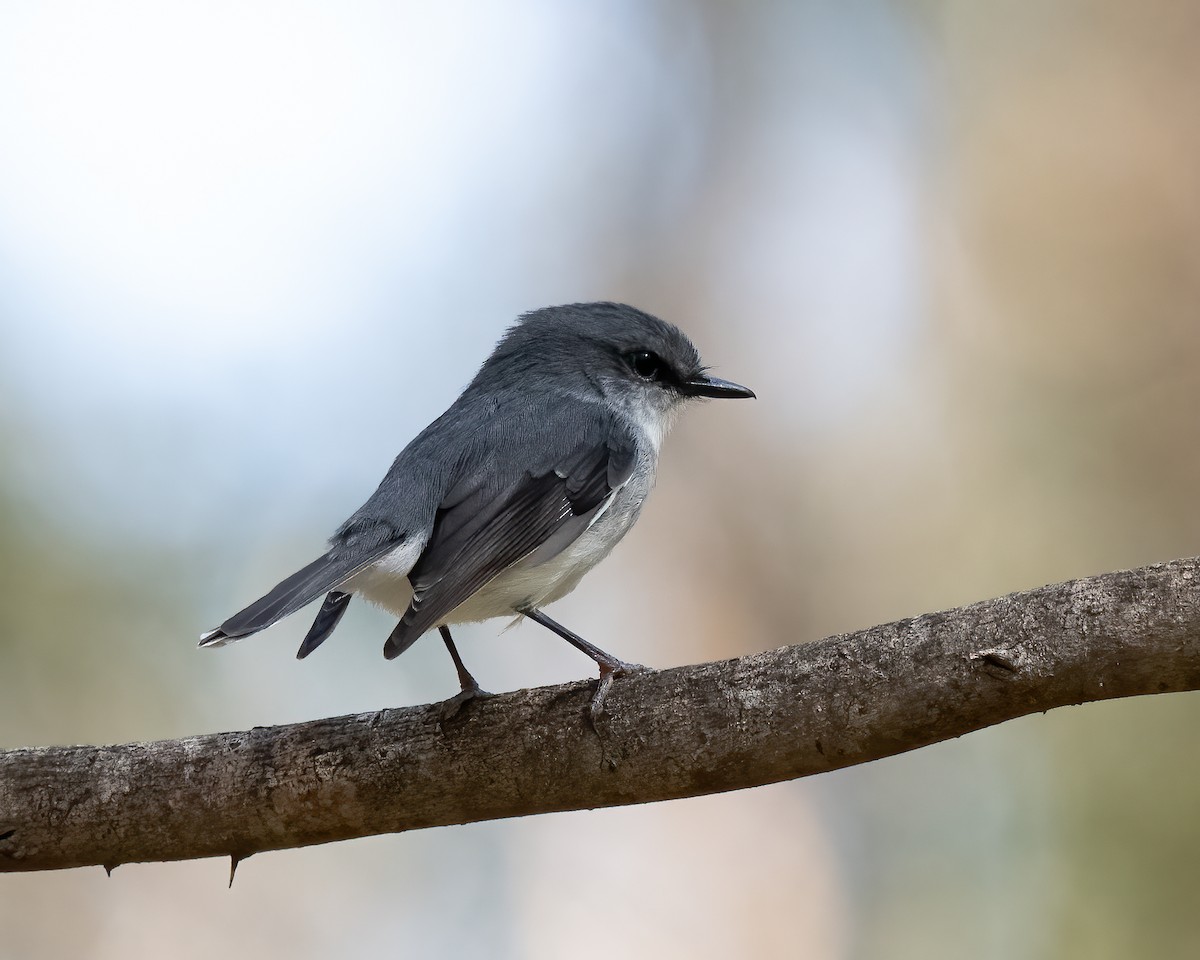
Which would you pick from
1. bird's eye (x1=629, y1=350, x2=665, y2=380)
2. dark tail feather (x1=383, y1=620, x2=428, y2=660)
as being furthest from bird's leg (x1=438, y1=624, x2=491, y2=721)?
bird's eye (x1=629, y1=350, x2=665, y2=380)

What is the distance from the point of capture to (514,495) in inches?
154

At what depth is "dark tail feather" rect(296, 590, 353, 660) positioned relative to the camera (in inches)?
128

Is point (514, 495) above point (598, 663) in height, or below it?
above

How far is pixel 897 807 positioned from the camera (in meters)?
6.50

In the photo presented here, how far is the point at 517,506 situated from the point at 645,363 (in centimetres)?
122

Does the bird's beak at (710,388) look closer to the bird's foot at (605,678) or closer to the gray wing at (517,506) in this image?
the gray wing at (517,506)

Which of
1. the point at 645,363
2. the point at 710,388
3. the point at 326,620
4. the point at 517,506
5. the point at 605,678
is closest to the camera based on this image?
the point at 605,678

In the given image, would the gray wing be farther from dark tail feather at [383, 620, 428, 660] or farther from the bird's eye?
the bird's eye

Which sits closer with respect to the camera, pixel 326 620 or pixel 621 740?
pixel 621 740

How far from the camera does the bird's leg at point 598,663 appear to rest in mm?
3143

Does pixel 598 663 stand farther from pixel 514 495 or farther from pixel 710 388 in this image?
pixel 710 388

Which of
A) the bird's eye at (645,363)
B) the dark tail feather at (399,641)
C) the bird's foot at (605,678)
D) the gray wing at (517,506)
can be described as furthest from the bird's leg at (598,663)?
the bird's eye at (645,363)

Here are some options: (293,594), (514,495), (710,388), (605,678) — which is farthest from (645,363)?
(293,594)

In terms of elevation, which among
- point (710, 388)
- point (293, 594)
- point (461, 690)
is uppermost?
point (710, 388)
